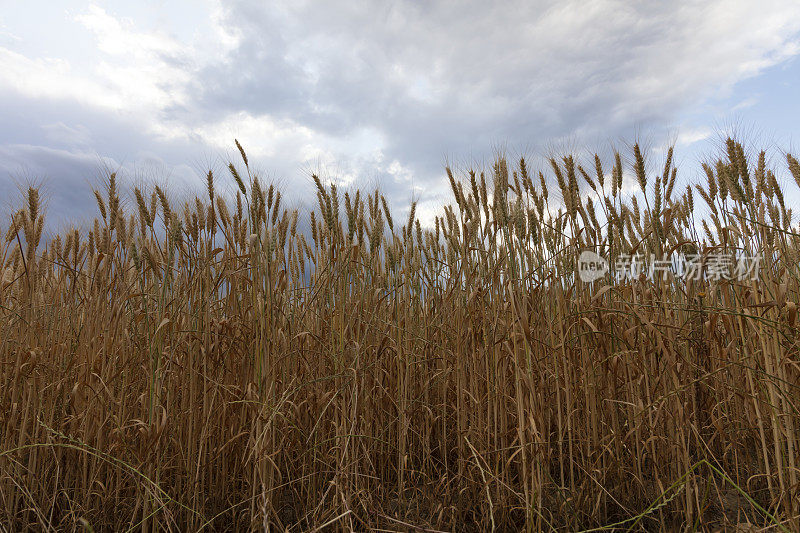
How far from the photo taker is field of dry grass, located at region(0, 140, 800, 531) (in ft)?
5.86

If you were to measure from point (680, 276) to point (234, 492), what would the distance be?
257cm

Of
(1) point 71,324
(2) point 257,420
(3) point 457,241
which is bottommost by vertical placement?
(2) point 257,420

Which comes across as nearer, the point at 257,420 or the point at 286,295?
the point at 257,420

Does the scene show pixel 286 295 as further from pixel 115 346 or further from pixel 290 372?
pixel 115 346

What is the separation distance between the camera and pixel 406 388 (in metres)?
2.04

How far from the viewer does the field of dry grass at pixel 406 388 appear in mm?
1785

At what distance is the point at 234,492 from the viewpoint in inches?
78.3

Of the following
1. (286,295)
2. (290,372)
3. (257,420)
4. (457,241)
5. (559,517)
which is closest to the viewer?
(257,420)

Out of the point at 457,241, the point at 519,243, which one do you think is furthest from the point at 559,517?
the point at 457,241

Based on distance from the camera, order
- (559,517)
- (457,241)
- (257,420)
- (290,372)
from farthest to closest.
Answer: (457,241) → (290,372) → (559,517) → (257,420)

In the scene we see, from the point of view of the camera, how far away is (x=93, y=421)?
205cm

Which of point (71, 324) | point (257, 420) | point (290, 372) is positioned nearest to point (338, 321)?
point (290, 372)

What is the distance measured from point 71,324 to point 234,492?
1.36 m

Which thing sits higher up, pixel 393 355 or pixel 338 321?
pixel 338 321
